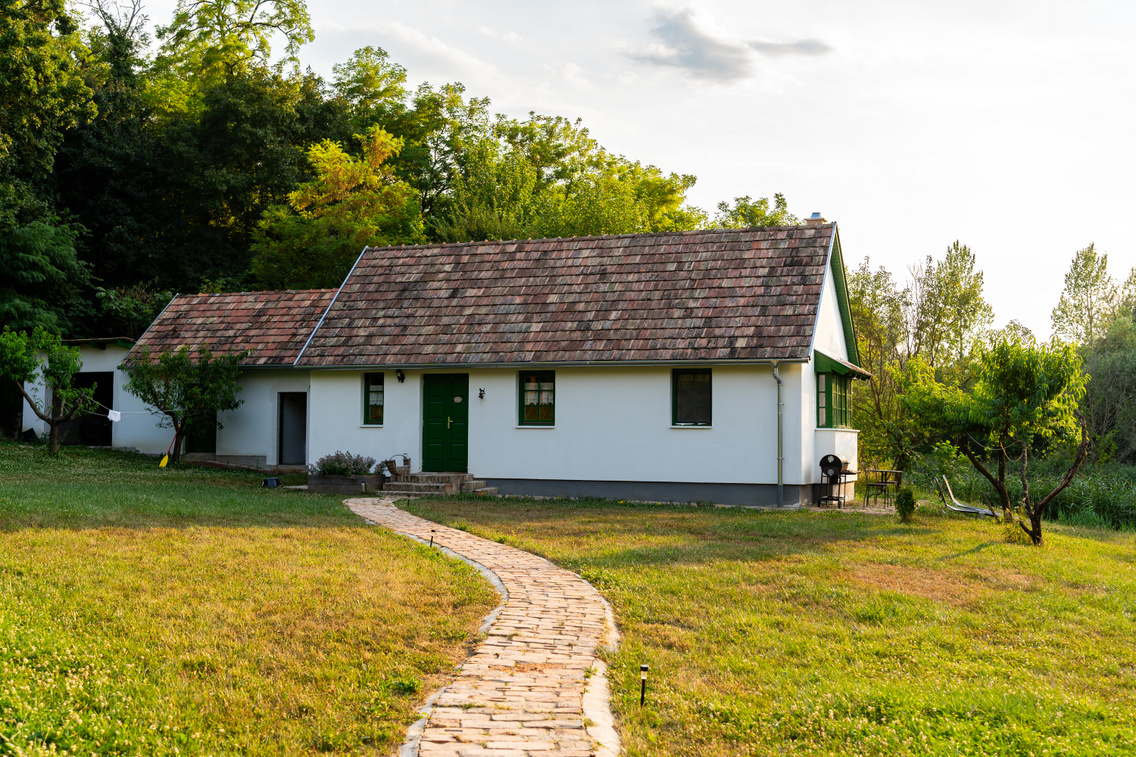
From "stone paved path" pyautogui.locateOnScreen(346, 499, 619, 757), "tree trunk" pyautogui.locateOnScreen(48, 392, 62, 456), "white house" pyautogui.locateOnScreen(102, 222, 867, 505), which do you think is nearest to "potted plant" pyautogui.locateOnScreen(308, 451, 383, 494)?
"white house" pyautogui.locateOnScreen(102, 222, 867, 505)

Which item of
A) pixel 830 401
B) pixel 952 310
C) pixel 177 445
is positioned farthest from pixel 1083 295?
pixel 177 445

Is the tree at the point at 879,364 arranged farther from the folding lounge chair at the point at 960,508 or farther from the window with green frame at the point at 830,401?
the folding lounge chair at the point at 960,508

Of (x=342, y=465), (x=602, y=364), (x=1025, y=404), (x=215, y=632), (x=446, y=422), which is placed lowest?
(x=215, y=632)

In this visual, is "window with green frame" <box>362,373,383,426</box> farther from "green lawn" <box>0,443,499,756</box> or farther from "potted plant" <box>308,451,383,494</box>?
"green lawn" <box>0,443,499,756</box>

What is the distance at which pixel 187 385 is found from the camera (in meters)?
22.5

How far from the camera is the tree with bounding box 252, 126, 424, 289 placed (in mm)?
34250

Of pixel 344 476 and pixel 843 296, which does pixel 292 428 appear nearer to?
pixel 344 476

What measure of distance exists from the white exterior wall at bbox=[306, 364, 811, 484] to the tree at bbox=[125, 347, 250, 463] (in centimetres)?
281

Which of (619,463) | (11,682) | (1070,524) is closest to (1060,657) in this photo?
(11,682)

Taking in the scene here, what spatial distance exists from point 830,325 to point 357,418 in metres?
11.6

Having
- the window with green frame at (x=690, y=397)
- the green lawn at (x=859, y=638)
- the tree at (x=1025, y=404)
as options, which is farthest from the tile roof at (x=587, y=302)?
the green lawn at (x=859, y=638)

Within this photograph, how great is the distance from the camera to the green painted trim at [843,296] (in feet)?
69.4

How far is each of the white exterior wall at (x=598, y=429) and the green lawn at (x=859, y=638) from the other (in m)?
4.21

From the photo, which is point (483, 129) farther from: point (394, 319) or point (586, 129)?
point (394, 319)
